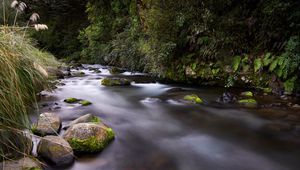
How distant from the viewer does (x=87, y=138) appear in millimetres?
4074

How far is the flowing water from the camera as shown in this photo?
3.93 meters

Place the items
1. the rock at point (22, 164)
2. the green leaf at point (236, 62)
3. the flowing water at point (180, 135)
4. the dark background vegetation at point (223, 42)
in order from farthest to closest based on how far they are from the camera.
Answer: the green leaf at point (236, 62) → the dark background vegetation at point (223, 42) → the flowing water at point (180, 135) → the rock at point (22, 164)

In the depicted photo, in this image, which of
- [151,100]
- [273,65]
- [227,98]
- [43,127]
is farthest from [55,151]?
[273,65]


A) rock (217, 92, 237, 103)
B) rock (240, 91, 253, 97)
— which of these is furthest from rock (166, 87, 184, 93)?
rock (240, 91, 253, 97)

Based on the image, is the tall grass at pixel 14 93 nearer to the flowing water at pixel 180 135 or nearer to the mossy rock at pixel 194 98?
the flowing water at pixel 180 135

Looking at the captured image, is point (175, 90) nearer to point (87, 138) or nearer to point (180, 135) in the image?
point (180, 135)

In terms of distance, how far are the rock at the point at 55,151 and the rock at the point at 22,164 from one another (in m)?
0.25

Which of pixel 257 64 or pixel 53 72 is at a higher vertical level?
pixel 257 64

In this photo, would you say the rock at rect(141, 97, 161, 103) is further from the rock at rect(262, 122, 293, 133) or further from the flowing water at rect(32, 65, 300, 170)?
the rock at rect(262, 122, 293, 133)

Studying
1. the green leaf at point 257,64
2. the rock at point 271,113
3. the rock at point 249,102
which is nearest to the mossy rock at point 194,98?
the rock at point 249,102

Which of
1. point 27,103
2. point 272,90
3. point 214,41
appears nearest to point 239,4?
point 214,41

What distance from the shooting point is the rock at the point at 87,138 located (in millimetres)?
4031

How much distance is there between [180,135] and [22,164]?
2.36 meters

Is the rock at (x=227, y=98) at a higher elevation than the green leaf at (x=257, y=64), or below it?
below
